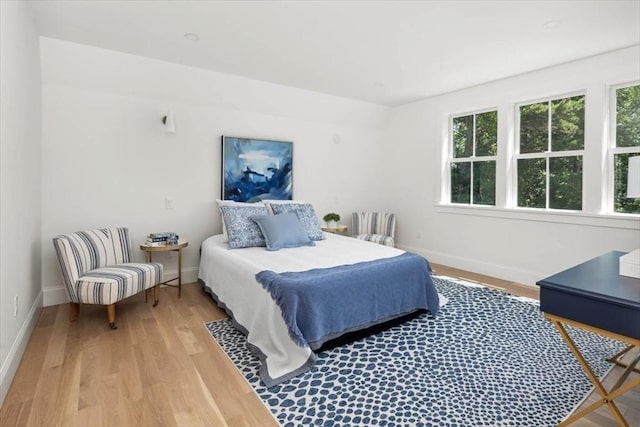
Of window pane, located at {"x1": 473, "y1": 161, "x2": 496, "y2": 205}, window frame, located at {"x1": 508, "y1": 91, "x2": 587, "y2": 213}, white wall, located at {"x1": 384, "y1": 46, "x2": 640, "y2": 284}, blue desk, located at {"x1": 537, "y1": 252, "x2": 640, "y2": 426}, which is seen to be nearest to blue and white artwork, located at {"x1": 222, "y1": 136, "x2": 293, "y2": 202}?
white wall, located at {"x1": 384, "y1": 46, "x2": 640, "y2": 284}

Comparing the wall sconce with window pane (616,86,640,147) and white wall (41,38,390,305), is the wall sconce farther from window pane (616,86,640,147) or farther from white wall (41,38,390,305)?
window pane (616,86,640,147)

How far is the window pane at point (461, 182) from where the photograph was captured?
16.0 ft

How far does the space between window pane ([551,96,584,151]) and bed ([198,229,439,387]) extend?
2.34 metres

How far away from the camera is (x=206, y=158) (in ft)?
13.9

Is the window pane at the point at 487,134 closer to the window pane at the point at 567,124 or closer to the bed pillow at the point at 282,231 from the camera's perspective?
the window pane at the point at 567,124

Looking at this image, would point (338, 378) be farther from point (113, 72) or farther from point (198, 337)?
point (113, 72)

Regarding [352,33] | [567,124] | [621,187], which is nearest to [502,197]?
[567,124]

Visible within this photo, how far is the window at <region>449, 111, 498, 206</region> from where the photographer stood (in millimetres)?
4582

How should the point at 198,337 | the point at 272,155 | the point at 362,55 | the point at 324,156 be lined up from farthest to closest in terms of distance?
the point at 324,156, the point at 272,155, the point at 362,55, the point at 198,337

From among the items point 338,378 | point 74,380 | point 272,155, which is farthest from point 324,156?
point 74,380

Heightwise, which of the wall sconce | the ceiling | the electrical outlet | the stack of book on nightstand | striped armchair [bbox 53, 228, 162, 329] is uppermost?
the ceiling

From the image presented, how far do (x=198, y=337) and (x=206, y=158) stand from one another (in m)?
2.31

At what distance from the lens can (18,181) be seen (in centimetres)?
234

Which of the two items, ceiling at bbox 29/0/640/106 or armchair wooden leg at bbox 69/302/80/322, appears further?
armchair wooden leg at bbox 69/302/80/322
